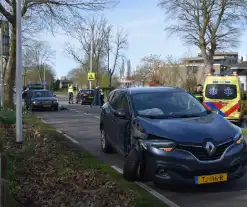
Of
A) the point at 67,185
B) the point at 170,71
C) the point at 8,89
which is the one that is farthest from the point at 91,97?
the point at 67,185

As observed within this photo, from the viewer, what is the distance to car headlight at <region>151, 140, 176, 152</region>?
6.11 metres

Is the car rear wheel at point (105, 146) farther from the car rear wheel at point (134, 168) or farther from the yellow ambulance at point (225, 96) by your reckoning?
the yellow ambulance at point (225, 96)

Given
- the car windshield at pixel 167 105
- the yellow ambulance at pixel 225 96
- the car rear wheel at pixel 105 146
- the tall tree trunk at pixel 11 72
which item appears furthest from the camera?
the tall tree trunk at pixel 11 72

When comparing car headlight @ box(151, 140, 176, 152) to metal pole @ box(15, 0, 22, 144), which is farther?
metal pole @ box(15, 0, 22, 144)

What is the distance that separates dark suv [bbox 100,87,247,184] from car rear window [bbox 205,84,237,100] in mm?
9501

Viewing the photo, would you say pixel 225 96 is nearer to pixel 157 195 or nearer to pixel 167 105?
pixel 167 105


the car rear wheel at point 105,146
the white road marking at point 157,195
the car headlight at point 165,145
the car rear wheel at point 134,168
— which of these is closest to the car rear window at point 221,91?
the car rear wheel at point 105,146

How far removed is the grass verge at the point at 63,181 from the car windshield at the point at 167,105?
1.31m

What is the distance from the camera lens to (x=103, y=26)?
47750 millimetres

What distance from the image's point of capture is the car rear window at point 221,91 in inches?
659

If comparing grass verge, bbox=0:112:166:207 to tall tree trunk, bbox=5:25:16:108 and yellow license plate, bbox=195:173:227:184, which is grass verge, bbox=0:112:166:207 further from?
tall tree trunk, bbox=5:25:16:108

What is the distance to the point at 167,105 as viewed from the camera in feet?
25.1

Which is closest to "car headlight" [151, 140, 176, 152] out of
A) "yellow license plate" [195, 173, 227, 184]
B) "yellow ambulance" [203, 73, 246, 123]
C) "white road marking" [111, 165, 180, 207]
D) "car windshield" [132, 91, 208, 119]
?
"yellow license plate" [195, 173, 227, 184]

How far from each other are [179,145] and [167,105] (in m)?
1.68
